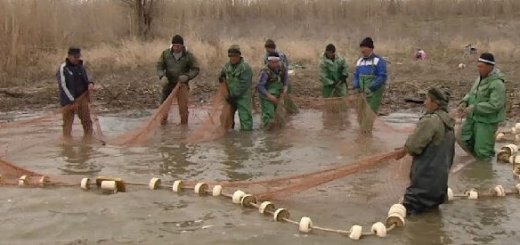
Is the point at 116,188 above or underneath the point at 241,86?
underneath

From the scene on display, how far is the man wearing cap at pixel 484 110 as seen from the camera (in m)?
8.91

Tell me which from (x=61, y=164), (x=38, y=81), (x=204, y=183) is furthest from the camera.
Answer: (x=38, y=81)

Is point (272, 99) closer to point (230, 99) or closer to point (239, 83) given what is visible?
point (239, 83)

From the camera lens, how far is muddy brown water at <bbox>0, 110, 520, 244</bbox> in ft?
20.2

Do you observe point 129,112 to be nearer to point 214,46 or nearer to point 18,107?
point 18,107

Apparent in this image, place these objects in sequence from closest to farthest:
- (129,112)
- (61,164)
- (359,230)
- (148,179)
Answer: (359,230)
(148,179)
(61,164)
(129,112)

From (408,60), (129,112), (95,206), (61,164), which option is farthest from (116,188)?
(408,60)

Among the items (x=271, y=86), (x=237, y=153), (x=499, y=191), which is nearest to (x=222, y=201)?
(x=237, y=153)

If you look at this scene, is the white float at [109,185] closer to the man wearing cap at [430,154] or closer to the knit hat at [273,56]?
the man wearing cap at [430,154]

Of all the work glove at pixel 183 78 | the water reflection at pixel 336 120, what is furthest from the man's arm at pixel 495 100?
the work glove at pixel 183 78

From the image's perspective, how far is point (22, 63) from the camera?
63.0ft

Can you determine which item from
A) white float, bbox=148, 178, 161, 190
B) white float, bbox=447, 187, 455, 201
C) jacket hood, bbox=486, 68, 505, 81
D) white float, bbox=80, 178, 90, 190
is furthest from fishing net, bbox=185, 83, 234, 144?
white float, bbox=447, 187, 455, 201

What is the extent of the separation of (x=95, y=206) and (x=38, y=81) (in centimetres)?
1227

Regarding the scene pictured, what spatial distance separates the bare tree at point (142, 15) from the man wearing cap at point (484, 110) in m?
17.6
